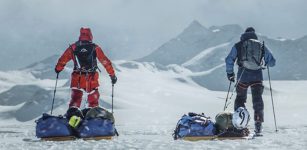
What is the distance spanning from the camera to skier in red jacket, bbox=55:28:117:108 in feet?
41.4

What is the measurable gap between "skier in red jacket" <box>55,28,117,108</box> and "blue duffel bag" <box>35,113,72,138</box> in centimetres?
190

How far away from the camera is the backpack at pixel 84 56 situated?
12.6 meters

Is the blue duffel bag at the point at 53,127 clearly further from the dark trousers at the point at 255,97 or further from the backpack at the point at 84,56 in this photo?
the dark trousers at the point at 255,97

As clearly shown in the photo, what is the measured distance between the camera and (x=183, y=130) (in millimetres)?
10820

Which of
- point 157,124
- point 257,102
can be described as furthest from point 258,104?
point 157,124

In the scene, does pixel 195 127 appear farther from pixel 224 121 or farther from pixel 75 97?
pixel 75 97

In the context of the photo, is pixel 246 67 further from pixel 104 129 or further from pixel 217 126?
pixel 104 129

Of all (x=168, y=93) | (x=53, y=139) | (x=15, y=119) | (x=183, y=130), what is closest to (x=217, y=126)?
(x=183, y=130)

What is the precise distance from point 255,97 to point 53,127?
17.2 feet

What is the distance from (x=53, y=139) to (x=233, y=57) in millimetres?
5039

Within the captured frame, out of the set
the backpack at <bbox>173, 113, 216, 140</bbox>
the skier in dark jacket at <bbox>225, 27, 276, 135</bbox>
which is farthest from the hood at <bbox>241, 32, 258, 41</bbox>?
the backpack at <bbox>173, 113, 216, 140</bbox>

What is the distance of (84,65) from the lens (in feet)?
41.5

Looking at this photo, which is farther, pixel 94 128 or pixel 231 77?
pixel 231 77

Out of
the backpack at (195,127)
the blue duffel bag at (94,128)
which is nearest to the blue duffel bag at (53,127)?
the blue duffel bag at (94,128)
